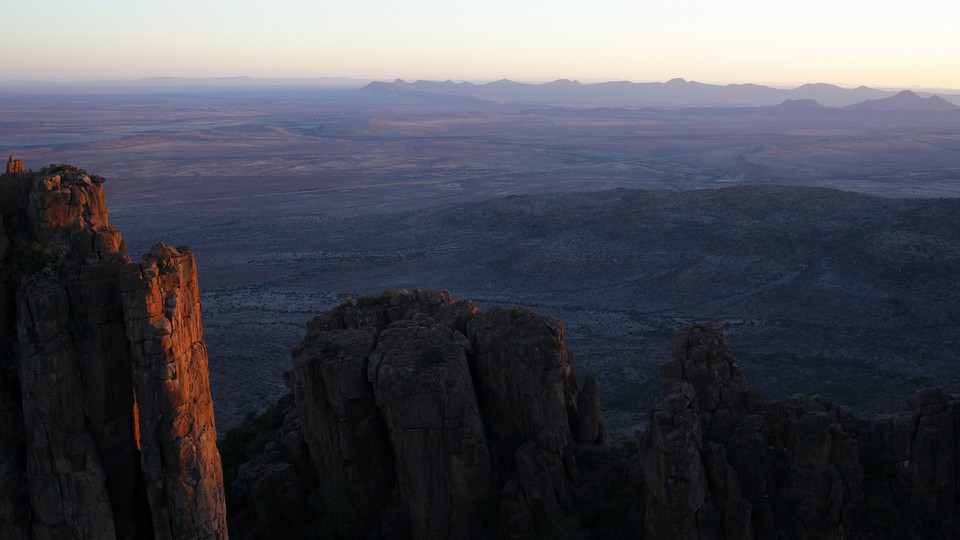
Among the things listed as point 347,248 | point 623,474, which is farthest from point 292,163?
point 623,474

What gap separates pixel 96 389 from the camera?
13914mm

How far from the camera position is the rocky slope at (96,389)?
44.5ft

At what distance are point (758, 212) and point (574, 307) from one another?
2540 cm

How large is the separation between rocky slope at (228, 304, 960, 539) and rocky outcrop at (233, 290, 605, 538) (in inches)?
1.3

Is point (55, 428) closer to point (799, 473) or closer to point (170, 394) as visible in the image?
point (170, 394)

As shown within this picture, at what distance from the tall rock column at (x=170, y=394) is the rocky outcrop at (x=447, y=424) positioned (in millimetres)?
5130

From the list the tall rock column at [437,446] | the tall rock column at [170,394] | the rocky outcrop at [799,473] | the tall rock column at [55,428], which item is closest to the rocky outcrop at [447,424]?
the tall rock column at [437,446]

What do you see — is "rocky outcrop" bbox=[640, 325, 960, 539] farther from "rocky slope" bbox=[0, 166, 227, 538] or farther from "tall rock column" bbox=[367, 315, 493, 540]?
"rocky slope" bbox=[0, 166, 227, 538]

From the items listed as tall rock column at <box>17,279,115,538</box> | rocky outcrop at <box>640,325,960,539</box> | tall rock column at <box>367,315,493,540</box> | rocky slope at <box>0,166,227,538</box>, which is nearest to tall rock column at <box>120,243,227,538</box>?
rocky slope at <box>0,166,227,538</box>

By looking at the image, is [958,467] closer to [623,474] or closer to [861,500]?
[861,500]

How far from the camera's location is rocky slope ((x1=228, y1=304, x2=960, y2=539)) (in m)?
17.8

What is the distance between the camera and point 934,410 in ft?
59.6

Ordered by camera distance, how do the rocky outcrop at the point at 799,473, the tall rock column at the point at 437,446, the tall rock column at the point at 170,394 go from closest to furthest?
Answer: the tall rock column at the point at 170,394, the rocky outcrop at the point at 799,473, the tall rock column at the point at 437,446

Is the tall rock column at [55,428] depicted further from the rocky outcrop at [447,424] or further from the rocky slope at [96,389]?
the rocky outcrop at [447,424]
